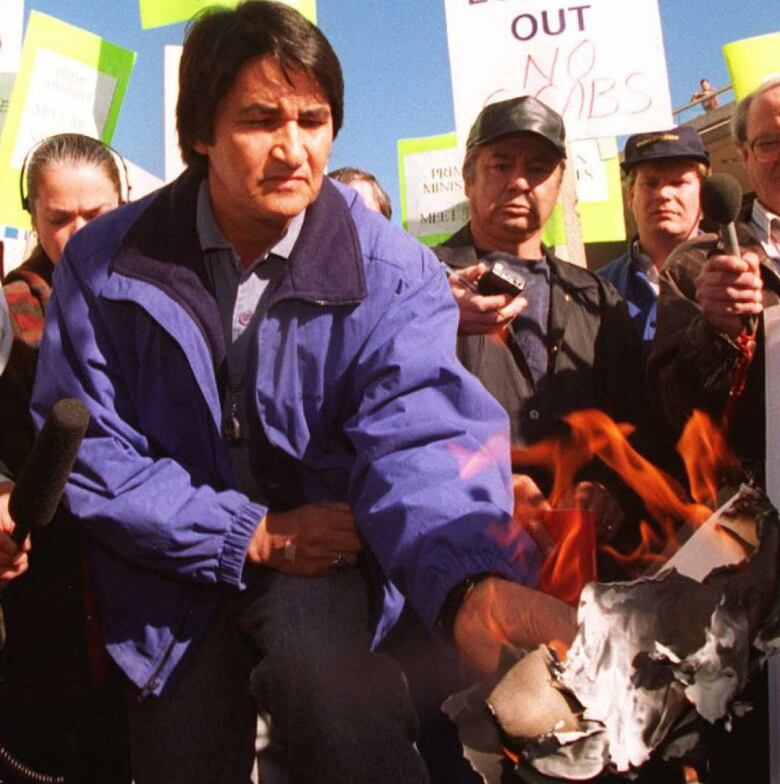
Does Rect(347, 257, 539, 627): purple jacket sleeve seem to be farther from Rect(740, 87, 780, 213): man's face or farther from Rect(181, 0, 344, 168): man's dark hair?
Rect(740, 87, 780, 213): man's face

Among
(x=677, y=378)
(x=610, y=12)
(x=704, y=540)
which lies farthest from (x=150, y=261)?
(x=610, y=12)

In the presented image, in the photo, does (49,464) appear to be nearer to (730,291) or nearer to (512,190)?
(730,291)

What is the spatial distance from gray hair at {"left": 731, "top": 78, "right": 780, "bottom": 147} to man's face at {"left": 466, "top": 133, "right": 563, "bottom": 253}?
2.43 feet

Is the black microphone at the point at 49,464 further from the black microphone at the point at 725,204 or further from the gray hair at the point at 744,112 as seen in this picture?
the gray hair at the point at 744,112

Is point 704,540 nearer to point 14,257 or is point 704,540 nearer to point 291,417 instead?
point 291,417

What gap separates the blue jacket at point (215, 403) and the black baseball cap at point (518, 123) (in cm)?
113

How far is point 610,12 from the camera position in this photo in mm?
3559

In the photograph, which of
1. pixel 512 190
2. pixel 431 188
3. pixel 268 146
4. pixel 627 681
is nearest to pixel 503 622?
pixel 627 681

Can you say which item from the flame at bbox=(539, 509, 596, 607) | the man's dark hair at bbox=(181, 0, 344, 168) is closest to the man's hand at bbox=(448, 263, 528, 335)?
the man's dark hair at bbox=(181, 0, 344, 168)

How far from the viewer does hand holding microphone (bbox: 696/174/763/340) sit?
219cm

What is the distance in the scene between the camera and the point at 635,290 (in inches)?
136

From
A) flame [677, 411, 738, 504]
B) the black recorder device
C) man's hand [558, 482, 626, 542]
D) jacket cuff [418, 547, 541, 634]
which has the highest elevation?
the black recorder device

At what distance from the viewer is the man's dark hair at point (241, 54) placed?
2002 millimetres

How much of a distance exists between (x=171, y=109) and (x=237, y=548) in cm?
264
